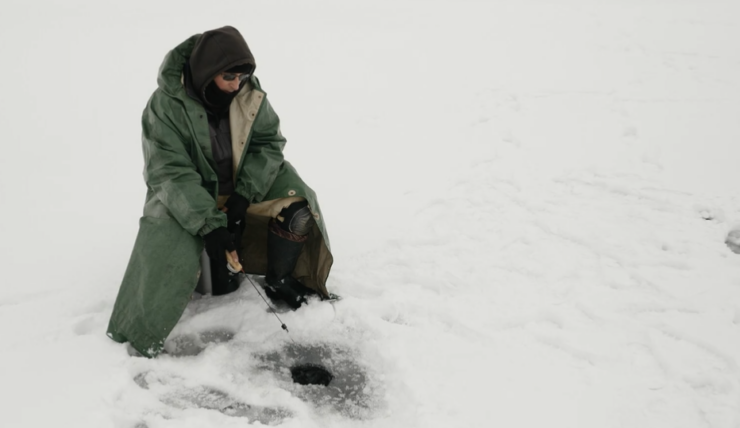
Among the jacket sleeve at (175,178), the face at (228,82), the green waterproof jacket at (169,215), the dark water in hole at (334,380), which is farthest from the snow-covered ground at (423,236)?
the face at (228,82)

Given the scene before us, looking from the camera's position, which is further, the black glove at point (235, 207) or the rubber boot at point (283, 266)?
the rubber boot at point (283, 266)

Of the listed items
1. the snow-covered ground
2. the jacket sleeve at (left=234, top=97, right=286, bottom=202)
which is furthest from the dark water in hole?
the jacket sleeve at (left=234, top=97, right=286, bottom=202)

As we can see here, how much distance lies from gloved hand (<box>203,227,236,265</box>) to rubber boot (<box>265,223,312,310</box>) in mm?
401

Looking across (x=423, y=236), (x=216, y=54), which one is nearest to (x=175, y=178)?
(x=216, y=54)

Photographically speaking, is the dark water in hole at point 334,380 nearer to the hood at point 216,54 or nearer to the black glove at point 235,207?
the black glove at point 235,207

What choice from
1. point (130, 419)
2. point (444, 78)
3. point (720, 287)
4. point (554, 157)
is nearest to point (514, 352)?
point (720, 287)

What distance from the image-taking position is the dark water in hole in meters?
2.62

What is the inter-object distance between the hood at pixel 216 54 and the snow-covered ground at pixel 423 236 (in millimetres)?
1276

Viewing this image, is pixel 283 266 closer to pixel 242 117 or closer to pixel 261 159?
pixel 261 159

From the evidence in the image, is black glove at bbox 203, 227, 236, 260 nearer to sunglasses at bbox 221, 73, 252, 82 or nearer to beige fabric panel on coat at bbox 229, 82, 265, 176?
beige fabric panel on coat at bbox 229, 82, 265, 176

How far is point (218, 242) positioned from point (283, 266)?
20.6 inches

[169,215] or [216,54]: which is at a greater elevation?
[216,54]

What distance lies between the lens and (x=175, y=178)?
271 centimetres

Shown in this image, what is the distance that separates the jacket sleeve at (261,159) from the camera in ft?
9.78
